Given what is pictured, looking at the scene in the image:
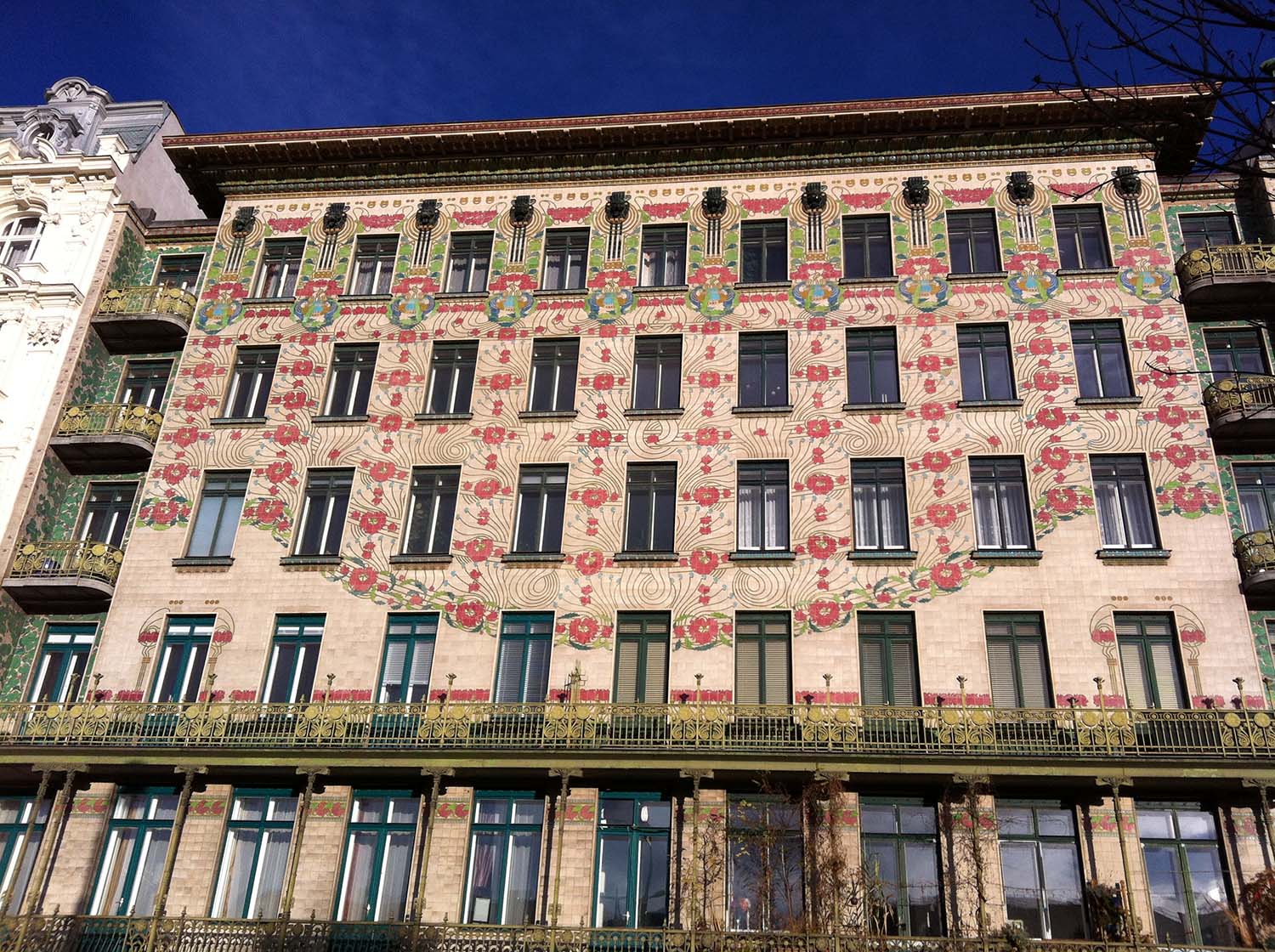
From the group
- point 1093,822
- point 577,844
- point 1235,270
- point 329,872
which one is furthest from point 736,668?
point 1235,270

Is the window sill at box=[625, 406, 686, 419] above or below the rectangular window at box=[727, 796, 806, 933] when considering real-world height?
above

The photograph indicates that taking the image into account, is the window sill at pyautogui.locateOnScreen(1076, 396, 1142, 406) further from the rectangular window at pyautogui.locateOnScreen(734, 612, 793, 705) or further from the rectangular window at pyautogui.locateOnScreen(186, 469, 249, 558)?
the rectangular window at pyautogui.locateOnScreen(186, 469, 249, 558)

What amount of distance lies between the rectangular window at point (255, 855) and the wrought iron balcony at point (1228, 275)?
25.5m

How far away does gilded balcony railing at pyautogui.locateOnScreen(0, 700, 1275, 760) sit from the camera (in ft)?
76.0

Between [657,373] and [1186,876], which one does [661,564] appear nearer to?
[657,373]

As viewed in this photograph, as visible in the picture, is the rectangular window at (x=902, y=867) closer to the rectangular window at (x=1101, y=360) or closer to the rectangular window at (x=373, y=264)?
the rectangular window at (x=1101, y=360)

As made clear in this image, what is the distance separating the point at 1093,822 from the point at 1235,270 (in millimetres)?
14563

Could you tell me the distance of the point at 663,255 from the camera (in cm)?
3175

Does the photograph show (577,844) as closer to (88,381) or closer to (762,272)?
(762,272)

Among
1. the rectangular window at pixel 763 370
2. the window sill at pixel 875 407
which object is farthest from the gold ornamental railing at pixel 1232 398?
the rectangular window at pixel 763 370

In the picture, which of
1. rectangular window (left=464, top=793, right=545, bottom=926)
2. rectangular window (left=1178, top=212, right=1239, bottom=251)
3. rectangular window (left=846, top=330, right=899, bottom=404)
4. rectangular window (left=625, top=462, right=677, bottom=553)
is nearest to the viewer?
rectangular window (left=464, top=793, right=545, bottom=926)

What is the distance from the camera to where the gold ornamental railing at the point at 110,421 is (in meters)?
30.2

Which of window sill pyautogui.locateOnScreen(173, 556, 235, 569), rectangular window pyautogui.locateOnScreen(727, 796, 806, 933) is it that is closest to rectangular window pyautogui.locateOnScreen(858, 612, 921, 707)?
rectangular window pyautogui.locateOnScreen(727, 796, 806, 933)

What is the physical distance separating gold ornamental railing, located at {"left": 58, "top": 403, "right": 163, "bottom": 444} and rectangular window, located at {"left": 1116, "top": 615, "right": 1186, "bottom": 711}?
25.2 metres
